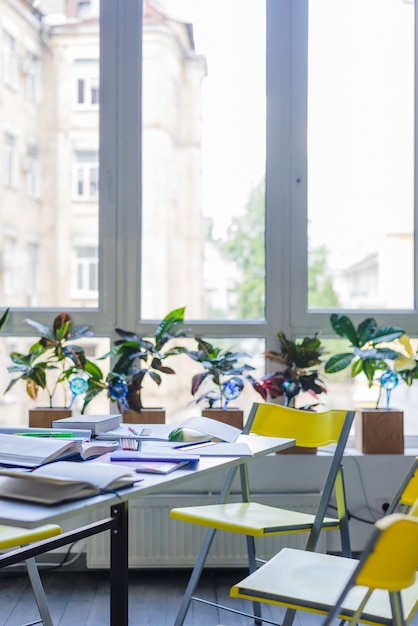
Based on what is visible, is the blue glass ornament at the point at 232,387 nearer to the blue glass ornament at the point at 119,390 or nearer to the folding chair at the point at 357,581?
the blue glass ornament at the point at 119,390

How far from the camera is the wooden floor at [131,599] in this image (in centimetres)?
295

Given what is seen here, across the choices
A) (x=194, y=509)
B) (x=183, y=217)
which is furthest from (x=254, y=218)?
(x=194, y=509)

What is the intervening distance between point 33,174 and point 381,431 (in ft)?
7.07

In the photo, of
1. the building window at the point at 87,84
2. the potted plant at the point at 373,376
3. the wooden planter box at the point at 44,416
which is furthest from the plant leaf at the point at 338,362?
the building window at the point at 87,84

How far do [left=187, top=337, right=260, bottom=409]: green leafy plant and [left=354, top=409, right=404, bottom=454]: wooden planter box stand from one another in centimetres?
56

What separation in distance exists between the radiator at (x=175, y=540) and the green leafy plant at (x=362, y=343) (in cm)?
61

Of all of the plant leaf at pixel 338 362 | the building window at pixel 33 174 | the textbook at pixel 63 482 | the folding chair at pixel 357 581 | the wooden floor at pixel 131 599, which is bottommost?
the wooden floor at pixel 131 599

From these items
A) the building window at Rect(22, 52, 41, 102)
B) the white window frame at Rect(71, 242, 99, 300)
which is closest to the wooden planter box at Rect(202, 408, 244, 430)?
the white window frame at Rect(71, 242, 99, 300)

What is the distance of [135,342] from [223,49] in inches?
63.1

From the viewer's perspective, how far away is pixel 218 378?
346cm

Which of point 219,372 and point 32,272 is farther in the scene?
point 32,272

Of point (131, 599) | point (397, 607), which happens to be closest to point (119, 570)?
point (397, 607)

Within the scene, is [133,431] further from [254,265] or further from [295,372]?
[254,265]

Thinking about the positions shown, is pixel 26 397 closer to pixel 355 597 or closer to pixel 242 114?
pixel 242 114
